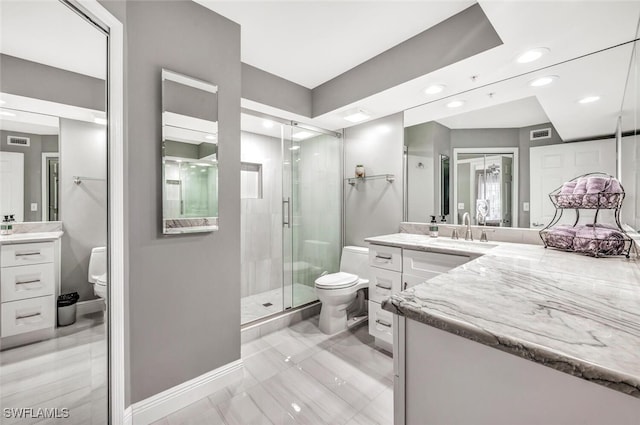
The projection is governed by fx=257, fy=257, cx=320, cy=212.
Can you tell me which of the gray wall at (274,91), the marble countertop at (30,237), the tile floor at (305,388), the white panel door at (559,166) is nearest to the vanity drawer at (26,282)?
the marble countertop at (30,237)

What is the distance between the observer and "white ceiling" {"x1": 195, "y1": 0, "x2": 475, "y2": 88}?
171cm

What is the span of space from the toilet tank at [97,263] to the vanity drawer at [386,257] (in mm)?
1875

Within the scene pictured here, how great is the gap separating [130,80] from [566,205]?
265cm

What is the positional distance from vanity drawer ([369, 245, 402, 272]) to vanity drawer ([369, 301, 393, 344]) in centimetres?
37

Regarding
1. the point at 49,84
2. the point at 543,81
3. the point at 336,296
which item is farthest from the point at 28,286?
the point at 543,81

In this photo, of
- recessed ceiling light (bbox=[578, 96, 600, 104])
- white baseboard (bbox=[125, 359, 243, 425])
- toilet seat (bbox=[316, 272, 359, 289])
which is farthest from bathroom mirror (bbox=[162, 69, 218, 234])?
recessed ceiling light (bbox=[578, 96, 600, 104])

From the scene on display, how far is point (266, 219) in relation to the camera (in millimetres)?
3250

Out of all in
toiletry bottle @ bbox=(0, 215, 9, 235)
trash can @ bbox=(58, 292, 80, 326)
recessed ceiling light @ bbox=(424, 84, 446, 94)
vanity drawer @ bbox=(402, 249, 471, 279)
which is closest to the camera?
toiletry bottle @ bbox=(0, 215, 9, 235)

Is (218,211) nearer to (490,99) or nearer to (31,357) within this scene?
(31,357)

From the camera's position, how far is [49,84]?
1096 mm

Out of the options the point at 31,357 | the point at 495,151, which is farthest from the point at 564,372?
the point at 495,151

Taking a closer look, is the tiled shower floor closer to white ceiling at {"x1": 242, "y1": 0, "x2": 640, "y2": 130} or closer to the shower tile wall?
the shower tile wall

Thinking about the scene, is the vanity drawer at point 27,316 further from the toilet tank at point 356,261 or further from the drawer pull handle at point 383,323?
the toilet tank at point 356,261

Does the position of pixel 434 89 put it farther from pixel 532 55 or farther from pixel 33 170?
pixel 33 170
